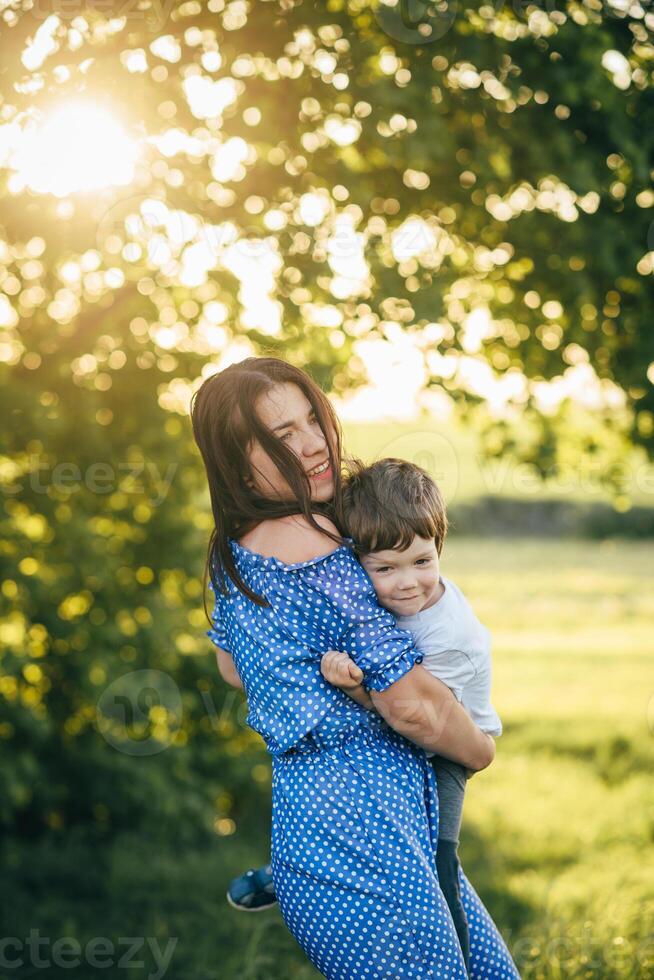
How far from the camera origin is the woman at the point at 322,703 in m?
2.00

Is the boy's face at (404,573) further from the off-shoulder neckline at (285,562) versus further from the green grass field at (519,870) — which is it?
the green grass field at (519,870)

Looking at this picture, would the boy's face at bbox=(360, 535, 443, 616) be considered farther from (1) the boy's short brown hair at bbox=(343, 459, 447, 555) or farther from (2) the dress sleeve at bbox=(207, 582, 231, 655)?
(2) the dress sleeve at bbox=(207, 582, 231, 655)

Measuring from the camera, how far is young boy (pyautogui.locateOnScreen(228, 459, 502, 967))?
6.90 ft

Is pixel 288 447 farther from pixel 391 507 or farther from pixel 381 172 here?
pixel 381 172

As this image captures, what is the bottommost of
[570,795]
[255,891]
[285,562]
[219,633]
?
[570,795]

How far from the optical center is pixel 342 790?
2.05 metres

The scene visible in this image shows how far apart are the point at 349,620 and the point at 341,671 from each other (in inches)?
4.3

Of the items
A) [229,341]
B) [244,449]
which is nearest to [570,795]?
[229,341]

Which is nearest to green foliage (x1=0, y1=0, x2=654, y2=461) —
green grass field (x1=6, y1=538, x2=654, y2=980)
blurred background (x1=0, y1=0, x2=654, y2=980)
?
blurred background (x1=0, y1=0, x2=654, y2=980)

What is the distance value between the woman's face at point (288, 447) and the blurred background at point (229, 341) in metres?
0.49

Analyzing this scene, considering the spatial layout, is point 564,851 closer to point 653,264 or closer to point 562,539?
point 653,264

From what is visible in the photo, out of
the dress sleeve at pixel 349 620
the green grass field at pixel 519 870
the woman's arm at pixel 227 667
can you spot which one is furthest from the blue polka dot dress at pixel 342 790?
the green grass field at pixel 519 870

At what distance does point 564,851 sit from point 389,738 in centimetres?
449

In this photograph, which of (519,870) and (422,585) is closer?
(422,585)
